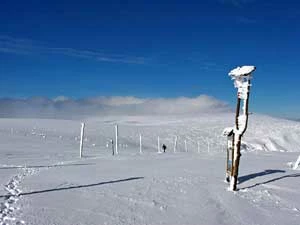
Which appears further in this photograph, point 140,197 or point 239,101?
point 239,101

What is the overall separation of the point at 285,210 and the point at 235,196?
5.44 feet

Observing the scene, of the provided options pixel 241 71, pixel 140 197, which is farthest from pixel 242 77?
pixel 140 197

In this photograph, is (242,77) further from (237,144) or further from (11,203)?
(11,203)

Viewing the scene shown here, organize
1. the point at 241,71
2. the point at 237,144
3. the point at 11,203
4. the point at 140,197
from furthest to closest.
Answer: the point at 237,144 < the point at 241,71 < the point at 140,197 < the point at 11,203

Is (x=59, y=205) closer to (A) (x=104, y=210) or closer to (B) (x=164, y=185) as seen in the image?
(A) (x=104, y=210)

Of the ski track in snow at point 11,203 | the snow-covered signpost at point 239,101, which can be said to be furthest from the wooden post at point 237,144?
the ski track in snow at point 11,203

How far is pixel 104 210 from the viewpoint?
866cm

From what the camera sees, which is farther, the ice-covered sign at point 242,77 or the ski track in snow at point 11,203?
the ice-covered sign at point 242,77

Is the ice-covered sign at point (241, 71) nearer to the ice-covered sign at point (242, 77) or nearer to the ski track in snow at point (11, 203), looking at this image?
the ice-covered sign at point (242, 77)

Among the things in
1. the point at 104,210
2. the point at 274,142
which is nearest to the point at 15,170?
the point at 104,210

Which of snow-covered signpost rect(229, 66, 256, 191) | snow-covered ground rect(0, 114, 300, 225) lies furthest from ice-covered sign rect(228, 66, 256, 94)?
snow-covered ground rect(0, 114, 300, 225)

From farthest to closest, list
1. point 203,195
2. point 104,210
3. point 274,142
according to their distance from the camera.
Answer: point 274,142 < point 203,195 < point 104,210

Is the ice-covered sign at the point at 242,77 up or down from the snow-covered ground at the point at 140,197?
up

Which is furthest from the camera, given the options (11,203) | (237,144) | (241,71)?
(237,144)
